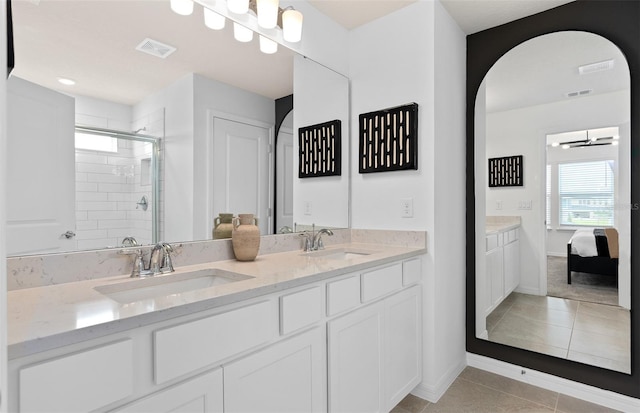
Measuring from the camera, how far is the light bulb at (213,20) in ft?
5.39

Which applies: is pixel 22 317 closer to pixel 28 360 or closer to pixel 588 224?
pixel 28 360

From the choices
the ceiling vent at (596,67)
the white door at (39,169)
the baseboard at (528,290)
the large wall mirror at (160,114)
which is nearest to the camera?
the white door at (39,169)

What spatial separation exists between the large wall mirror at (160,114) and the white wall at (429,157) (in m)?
0.43

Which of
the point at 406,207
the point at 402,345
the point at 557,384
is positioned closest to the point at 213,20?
the point at 406,207

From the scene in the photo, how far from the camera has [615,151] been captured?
1.98 m

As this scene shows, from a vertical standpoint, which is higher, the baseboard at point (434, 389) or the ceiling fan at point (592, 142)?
the ceiling fan at point (592, 142)

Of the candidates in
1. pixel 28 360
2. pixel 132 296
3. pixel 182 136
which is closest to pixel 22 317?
pixel 28 360

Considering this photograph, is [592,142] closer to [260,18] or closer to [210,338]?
[260,18]

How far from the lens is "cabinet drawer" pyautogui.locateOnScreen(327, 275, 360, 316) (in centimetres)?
143

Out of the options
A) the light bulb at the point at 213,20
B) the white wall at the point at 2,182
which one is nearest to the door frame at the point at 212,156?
the light bulb at the point at 213,20

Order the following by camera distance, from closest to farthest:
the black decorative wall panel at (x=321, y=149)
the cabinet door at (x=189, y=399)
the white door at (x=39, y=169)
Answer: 1. the cabinet door at (x=189, y=399)
2. the white door at (x=39, y=169)
3. the black decorative wall panel at (x=321, y=149)

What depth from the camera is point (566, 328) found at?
216 centimetres

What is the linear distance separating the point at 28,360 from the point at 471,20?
277cm

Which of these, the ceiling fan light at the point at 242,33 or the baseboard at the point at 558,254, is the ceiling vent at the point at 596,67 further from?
the ceiling fan light at the point at 242,33
